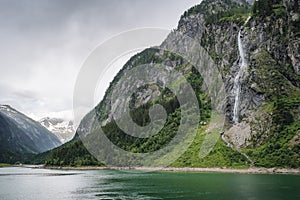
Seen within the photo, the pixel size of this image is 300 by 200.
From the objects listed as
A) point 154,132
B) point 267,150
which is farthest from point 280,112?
point 154,132

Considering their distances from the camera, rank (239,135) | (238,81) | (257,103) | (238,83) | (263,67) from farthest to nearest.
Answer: (238,81) → (238,83) → (263,67) → (257,103) → (239,135)

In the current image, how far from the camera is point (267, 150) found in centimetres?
12288

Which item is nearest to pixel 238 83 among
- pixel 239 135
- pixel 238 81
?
pixel 238 81

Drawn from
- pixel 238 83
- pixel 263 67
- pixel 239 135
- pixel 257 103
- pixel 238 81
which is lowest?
pixel 239 135

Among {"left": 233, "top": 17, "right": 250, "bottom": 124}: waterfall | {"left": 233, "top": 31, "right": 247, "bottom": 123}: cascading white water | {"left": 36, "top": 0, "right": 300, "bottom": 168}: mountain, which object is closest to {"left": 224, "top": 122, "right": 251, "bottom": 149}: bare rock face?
{"left": 36, "top": 0, "right": 300, "bottom": 168}: mountain

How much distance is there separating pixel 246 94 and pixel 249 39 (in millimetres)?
36299

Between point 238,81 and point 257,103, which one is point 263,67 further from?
point 257,103

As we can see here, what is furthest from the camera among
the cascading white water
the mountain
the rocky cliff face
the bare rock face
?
the cascading white water

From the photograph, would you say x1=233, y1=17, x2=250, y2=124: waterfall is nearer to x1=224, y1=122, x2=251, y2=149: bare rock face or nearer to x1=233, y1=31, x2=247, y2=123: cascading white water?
x1=233, y1=31, x2=247, y2=123: cascading white water

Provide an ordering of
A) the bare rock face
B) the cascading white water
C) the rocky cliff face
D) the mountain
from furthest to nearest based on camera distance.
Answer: the cascading white water → the rocky cliff face → the bare rock face → the mountain

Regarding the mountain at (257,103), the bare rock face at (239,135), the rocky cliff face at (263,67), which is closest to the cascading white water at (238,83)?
the mountain at (257,103)

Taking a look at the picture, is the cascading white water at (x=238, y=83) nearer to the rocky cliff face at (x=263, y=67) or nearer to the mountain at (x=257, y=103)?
the mountain at (x=257, y=103)

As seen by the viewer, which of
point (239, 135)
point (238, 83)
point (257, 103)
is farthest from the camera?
point (238, 83)

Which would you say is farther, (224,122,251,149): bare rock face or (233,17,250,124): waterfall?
(233,17,250,124): waterfall
